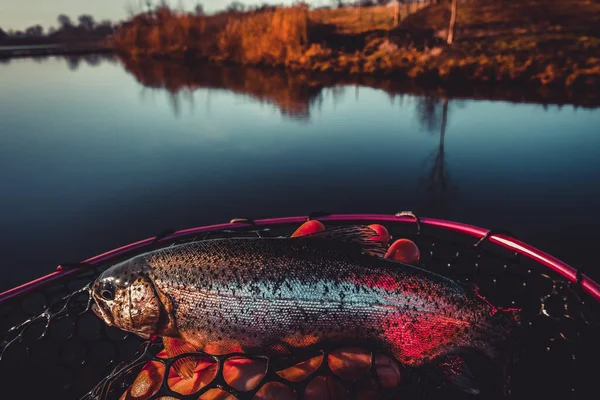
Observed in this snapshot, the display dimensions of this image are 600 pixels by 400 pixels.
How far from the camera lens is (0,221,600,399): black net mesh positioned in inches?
61.7

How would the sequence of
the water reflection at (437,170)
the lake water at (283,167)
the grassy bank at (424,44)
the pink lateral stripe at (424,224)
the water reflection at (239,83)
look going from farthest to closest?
the grassy bank at (424,44) → the water reflection at (239,83) → the water reflection at (437,170) → the lake water at (283,167) → the pink lateral stripe at (424,224)

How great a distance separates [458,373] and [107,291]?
1456mm

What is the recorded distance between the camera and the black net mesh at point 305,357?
61.7 inches

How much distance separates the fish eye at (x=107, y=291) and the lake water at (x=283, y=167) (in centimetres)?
398

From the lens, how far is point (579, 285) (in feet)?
6.32

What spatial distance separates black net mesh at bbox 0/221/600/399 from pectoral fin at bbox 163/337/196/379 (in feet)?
0.17

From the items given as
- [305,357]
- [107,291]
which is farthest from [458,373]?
[107,291]

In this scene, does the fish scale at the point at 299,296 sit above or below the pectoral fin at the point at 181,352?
above

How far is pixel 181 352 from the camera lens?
1644mm

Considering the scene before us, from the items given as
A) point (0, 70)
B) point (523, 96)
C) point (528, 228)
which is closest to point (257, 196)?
point (528, 228)

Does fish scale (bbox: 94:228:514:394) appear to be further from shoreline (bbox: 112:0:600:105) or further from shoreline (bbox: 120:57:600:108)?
shoreline (bbox: 112:0:600:105)

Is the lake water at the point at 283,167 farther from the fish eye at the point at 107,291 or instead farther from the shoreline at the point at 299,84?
the fish eye at the point at 107,291

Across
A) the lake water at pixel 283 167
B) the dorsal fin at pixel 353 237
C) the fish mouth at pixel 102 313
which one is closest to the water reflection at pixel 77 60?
the lake water at pixel 283 167

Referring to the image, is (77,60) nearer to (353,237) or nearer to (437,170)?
(437,170)
